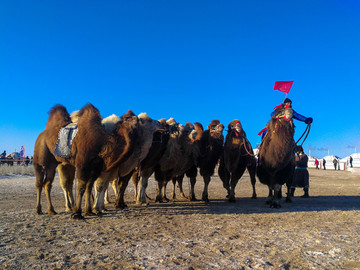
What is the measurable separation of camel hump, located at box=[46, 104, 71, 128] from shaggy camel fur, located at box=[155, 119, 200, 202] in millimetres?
3327

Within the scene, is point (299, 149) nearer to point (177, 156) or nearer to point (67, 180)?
point (177, 156)

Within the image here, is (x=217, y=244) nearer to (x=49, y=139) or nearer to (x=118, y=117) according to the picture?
(x=118, y=117)

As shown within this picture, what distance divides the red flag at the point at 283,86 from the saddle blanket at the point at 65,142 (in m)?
7.34

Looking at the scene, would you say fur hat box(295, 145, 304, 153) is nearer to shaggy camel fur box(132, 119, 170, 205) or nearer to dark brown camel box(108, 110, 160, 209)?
shaggy camel fur box(132, 119, 170, 205)

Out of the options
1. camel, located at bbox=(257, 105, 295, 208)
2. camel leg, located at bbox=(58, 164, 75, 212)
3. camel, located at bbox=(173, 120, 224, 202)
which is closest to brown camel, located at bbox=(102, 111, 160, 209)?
camel leg, located at bbox=(58, 164, 75, 212)

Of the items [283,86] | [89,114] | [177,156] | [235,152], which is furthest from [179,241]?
[283,86]

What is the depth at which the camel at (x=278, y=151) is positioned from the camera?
7.98m

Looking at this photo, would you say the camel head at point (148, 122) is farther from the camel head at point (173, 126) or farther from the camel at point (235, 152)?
the camel at point (235, 152)

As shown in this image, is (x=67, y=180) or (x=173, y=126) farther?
(x=173, y=126)

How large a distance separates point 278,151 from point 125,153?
4702mm

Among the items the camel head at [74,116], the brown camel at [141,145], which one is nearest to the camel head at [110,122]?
the brown camel at [141,145]

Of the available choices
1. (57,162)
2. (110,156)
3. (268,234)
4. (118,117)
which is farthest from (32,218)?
(268,234)

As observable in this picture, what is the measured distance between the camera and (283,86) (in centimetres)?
988

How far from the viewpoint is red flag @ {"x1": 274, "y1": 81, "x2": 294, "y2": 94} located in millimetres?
9734
